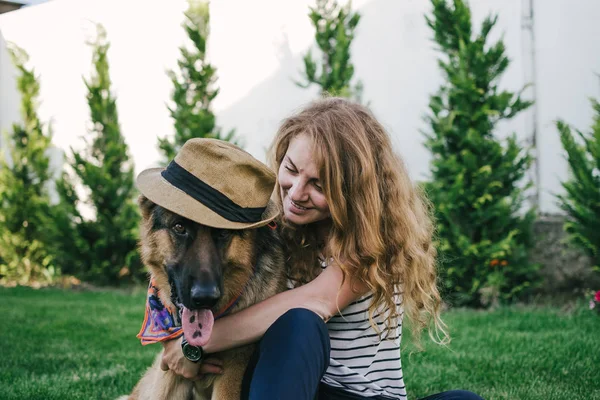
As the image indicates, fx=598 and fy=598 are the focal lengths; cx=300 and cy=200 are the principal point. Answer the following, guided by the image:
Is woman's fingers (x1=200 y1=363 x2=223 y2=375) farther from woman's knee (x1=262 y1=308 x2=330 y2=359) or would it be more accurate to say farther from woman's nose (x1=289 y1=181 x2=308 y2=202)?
woman's nose (x1=289 y1=181 x2=308 y2=202)

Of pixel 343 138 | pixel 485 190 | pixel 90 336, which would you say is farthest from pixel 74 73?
pixel 343 138

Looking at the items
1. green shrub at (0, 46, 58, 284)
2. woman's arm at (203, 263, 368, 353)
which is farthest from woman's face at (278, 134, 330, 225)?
green shrub at (0, 46, 58, 284)

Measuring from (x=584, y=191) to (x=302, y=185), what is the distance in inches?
178

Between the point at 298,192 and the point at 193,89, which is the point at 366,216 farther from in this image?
the point at 193,89

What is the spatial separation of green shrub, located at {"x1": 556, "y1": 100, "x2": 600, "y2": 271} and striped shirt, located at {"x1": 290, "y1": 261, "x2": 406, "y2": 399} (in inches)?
165

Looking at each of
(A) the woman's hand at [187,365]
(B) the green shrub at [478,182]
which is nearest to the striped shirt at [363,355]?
(A) the woman's hand at [187,365]

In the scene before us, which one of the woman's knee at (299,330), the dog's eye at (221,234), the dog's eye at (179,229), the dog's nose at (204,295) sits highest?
the dog's eye at (179,229)

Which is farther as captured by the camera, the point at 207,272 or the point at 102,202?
the point at 102,202

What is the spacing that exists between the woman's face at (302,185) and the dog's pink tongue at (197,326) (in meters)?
0.53

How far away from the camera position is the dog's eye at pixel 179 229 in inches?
91.2

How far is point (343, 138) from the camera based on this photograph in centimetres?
238

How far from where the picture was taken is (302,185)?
237 cm

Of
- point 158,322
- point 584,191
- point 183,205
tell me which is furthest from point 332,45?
point 183,205

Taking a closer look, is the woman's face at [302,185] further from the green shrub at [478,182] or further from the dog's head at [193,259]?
the green shrub at [478,182]
